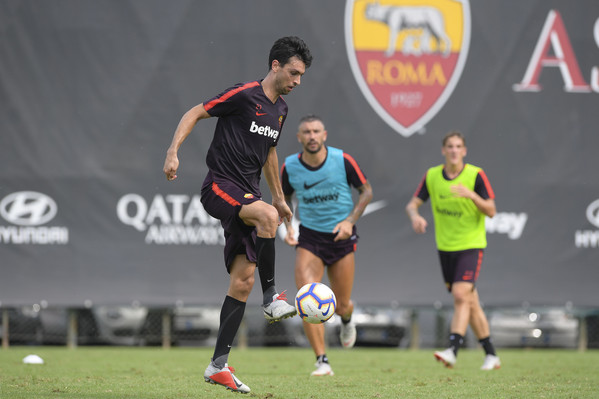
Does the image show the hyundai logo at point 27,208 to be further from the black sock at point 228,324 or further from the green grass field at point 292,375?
the black sock at point 228,324

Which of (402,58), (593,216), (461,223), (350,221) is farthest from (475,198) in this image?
(593,216)

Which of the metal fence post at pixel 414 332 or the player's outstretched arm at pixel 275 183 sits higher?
the player's outstretched arm at pixel 275 183

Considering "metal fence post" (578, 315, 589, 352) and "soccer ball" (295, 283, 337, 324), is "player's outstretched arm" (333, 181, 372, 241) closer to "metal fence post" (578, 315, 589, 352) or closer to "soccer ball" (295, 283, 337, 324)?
"soccer ball" (295, 283, 337, 324)

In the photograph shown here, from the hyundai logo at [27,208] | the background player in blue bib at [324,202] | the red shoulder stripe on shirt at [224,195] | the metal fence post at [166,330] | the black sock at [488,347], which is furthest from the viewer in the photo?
the metal fence post at [166,330]

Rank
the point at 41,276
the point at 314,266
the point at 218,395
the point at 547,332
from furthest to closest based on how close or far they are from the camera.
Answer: the point at 547,332, the point at 41,276, the point at 314,266, the point at 218,395

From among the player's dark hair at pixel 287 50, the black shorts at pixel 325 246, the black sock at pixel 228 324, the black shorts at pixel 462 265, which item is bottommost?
the black sock at pixel 228 324

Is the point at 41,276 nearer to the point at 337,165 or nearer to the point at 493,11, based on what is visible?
the point at 337,165

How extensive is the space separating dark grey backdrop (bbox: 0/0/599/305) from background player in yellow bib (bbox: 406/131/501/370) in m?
2.71

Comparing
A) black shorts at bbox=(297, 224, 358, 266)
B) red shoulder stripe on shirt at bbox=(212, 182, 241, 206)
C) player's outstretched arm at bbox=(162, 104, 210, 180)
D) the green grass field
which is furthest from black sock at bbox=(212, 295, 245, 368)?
black shorts at bbox=(297, 224, 358, 266)

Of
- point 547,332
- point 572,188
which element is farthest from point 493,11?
point 547,332

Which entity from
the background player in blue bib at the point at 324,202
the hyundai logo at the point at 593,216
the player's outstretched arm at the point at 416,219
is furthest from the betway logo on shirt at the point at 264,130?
the hyundai logo at the point at 593,216

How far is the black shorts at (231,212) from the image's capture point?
5.43m

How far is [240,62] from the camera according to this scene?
1157cm

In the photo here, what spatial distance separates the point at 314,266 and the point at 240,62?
4.58m
